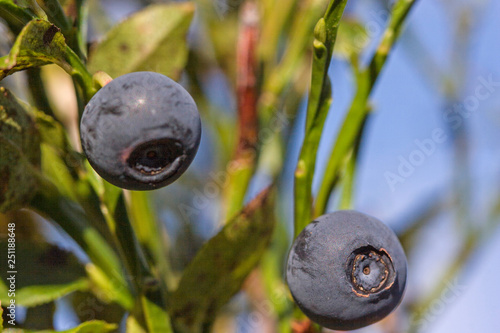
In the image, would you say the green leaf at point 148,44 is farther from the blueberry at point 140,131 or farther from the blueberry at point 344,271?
the blueberry at point 344,271

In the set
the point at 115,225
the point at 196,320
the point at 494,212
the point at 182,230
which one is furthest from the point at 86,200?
the point at 494,212

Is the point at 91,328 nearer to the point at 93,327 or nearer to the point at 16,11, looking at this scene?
the point at 93,327

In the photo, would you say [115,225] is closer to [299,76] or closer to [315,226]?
[315,226]

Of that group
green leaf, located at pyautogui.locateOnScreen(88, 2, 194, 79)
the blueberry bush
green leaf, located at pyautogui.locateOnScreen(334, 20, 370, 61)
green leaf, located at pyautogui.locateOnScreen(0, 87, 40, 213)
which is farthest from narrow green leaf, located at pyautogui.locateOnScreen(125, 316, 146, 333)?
green leaf, located at pyautogui.locateOnScreen(334, 20, 370, 61)

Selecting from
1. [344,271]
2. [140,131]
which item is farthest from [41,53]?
[344,271]

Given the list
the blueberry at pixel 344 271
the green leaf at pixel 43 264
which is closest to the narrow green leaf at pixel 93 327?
the green leaf at pixel 43 264
